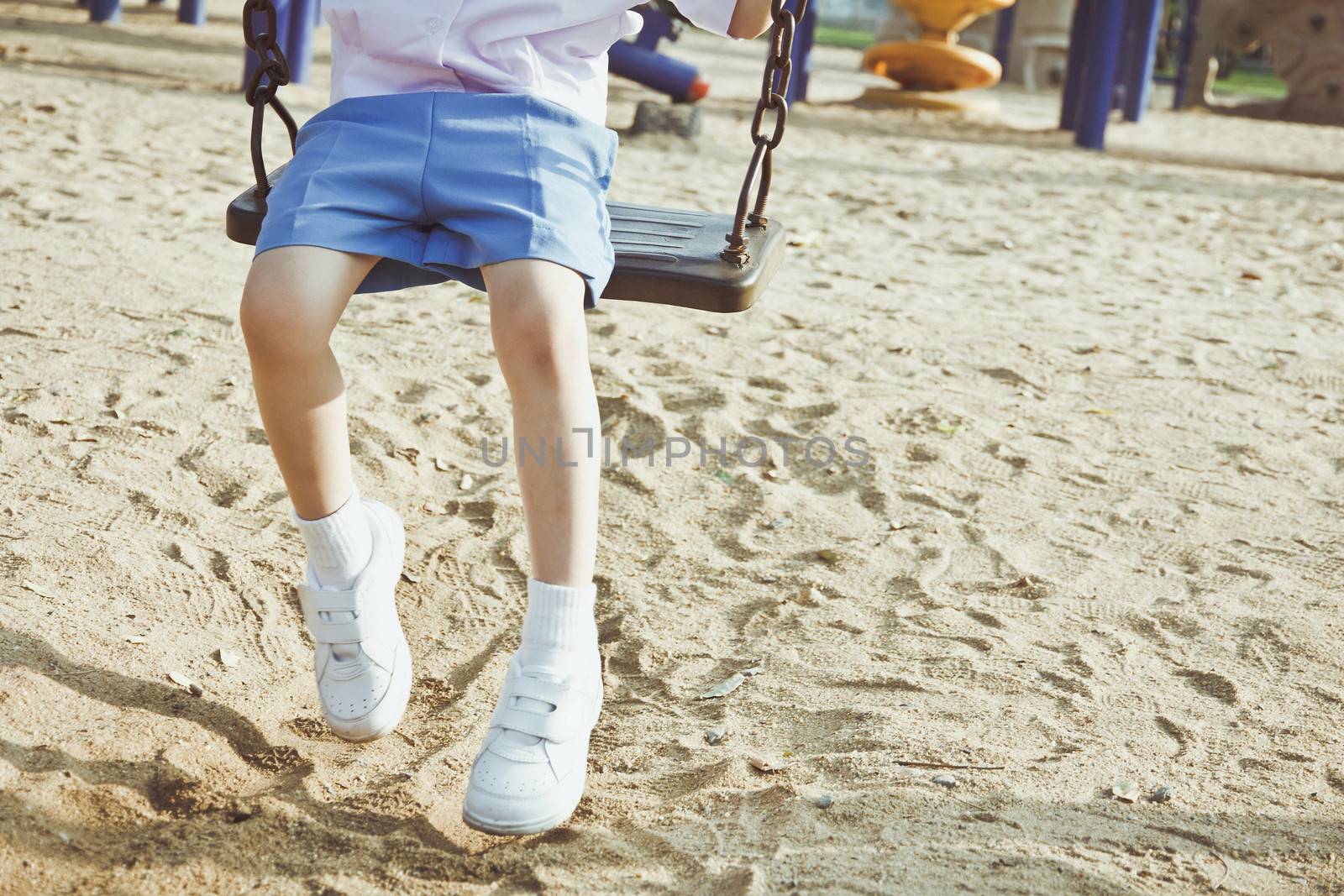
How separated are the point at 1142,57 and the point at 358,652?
974 cm

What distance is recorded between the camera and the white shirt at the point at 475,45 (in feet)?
4.85

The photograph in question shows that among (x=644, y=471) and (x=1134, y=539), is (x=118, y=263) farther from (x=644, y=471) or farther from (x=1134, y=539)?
(x=1134, y=539)

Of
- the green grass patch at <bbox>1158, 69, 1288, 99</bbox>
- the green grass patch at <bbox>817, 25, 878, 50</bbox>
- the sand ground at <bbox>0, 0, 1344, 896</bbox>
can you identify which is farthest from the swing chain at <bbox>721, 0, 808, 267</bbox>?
the green grass patch at <bbox>817, 25, 878, 50</bbox>

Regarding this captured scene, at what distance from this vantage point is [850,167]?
6613mm

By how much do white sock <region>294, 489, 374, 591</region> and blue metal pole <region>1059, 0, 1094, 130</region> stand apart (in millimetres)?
8537

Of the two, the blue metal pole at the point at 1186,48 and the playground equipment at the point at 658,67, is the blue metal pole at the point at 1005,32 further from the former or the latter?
the playground equipment at the point at 658,67

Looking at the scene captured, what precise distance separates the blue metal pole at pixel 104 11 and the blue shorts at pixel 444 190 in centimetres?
958

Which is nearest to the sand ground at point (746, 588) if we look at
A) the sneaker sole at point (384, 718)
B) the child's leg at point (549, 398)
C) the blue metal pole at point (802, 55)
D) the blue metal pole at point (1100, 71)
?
the sneaker sole at point (384, 718)

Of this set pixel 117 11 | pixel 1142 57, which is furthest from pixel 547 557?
pixel 117 11

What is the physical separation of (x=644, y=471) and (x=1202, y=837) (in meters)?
1.37

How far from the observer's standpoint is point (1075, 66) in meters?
9.33

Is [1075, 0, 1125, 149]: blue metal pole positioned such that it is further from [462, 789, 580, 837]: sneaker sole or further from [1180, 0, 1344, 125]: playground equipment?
[462, 789, 580, 837]: sneaker sole

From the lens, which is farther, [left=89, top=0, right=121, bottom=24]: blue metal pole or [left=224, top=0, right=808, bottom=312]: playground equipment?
[left=89, top=0, right=121, bottom=24]: blue metal pole

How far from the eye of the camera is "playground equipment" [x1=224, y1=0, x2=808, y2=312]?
1535 mm
